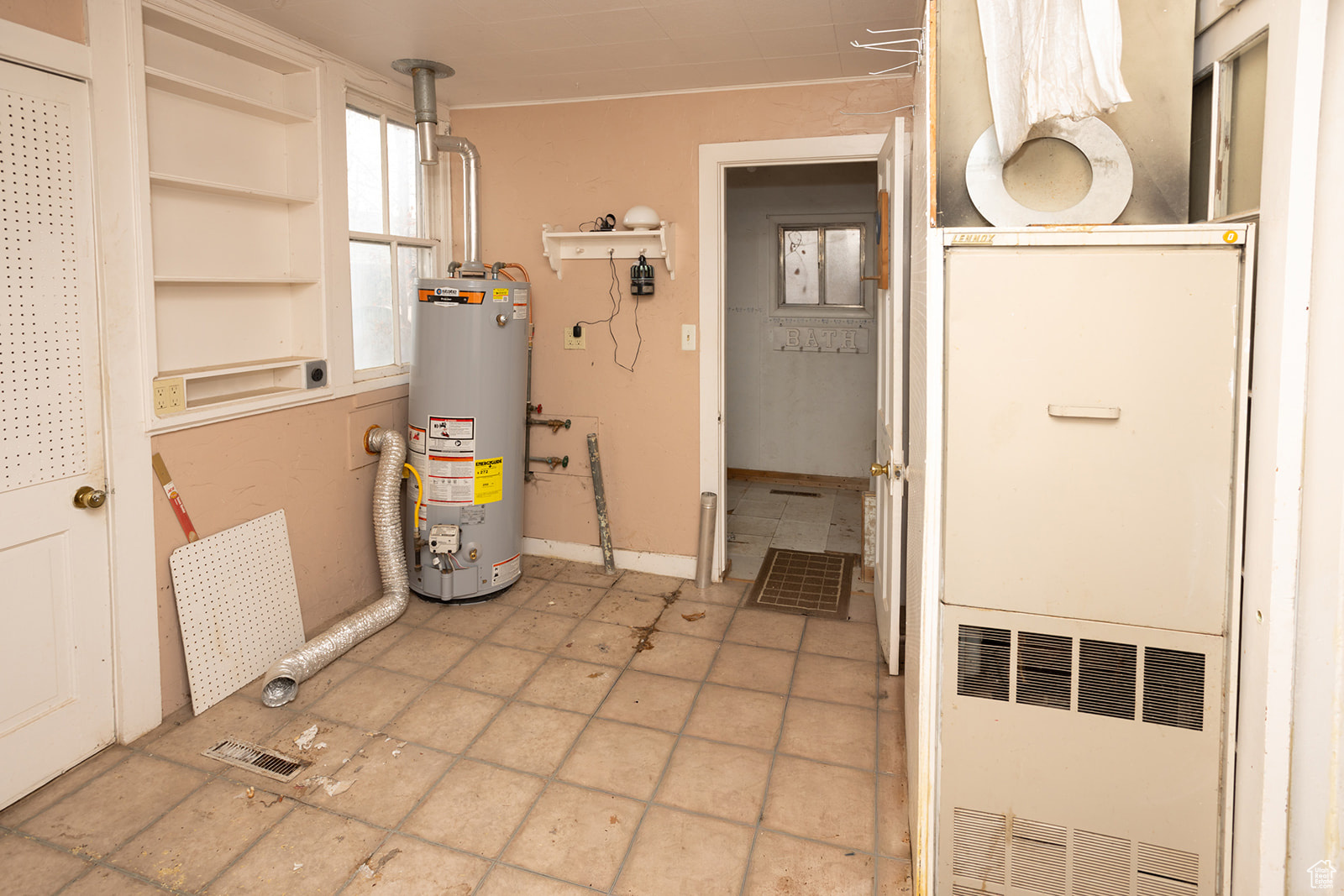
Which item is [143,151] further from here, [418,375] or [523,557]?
[523,557]

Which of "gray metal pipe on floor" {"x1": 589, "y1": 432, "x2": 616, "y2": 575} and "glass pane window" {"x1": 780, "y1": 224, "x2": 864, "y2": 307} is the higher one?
"glass pane window" {"x1": 780, "y1": 224, "x2": 864, "y2": 307}

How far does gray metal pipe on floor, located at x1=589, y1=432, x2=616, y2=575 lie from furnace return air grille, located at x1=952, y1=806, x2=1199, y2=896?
2474mm

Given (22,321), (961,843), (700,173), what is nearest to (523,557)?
(700,173)

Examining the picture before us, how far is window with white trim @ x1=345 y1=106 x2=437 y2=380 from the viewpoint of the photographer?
3.51m

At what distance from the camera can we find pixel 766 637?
334 centimetres

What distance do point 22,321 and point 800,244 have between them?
4.72 m

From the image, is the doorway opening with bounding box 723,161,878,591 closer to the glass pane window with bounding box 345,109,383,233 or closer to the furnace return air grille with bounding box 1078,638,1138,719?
the glass pane window with bounding box 345,109,383,233

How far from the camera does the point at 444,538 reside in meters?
3.42

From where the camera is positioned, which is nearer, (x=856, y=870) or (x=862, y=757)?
(x=856, y=870)

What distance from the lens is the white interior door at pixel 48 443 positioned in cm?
213

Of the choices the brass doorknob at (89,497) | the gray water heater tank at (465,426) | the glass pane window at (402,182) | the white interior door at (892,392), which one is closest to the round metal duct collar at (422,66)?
the glass pane window at (402,182)

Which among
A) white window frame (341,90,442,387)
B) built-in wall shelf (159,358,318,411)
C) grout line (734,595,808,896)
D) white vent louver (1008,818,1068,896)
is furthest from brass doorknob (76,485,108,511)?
white vent louver (1008,818,1068,896)

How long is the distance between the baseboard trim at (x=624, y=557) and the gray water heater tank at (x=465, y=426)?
23.7 inches

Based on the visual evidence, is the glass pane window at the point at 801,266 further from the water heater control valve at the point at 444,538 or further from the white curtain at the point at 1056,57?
the white curtain at the point at 1056,57
